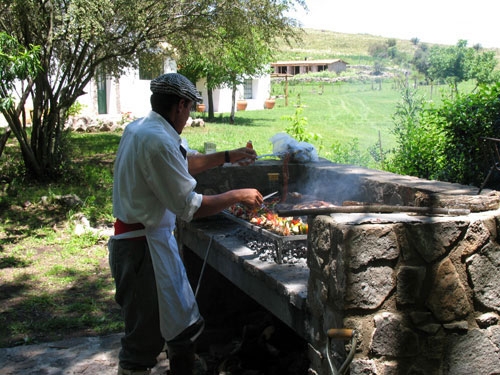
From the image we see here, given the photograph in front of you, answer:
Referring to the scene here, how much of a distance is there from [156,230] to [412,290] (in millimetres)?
1378

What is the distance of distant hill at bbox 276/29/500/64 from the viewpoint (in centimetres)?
7025

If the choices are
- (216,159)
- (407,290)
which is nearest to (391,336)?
(407,290)

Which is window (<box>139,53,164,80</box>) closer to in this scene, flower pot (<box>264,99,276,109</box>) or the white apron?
the white apron

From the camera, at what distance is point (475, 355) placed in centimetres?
271

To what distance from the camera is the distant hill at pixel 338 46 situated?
7025cm

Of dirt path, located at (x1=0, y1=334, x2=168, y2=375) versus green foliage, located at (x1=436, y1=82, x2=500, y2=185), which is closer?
dirt path, located at (x1=0, y1=334, x2=168, y2=375)

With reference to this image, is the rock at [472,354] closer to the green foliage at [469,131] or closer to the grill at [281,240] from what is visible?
the grill at [281,240]

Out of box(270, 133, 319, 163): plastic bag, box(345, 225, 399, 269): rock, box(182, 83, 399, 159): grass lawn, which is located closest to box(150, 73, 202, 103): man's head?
box(345, 225, 399, 269): rock

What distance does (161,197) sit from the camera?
293 centimetres

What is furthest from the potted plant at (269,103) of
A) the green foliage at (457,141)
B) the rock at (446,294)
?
the rock at (446,294)

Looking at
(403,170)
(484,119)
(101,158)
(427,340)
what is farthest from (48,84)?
(427,340)

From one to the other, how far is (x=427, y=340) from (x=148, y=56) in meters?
11.4

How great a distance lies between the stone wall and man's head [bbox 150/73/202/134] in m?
1.01

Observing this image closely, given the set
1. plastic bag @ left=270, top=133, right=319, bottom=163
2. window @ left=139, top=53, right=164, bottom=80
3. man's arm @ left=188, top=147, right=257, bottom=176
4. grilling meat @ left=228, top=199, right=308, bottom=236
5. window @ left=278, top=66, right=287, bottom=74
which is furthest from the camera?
window @ left=278, top=66, right=287, bottom=74
